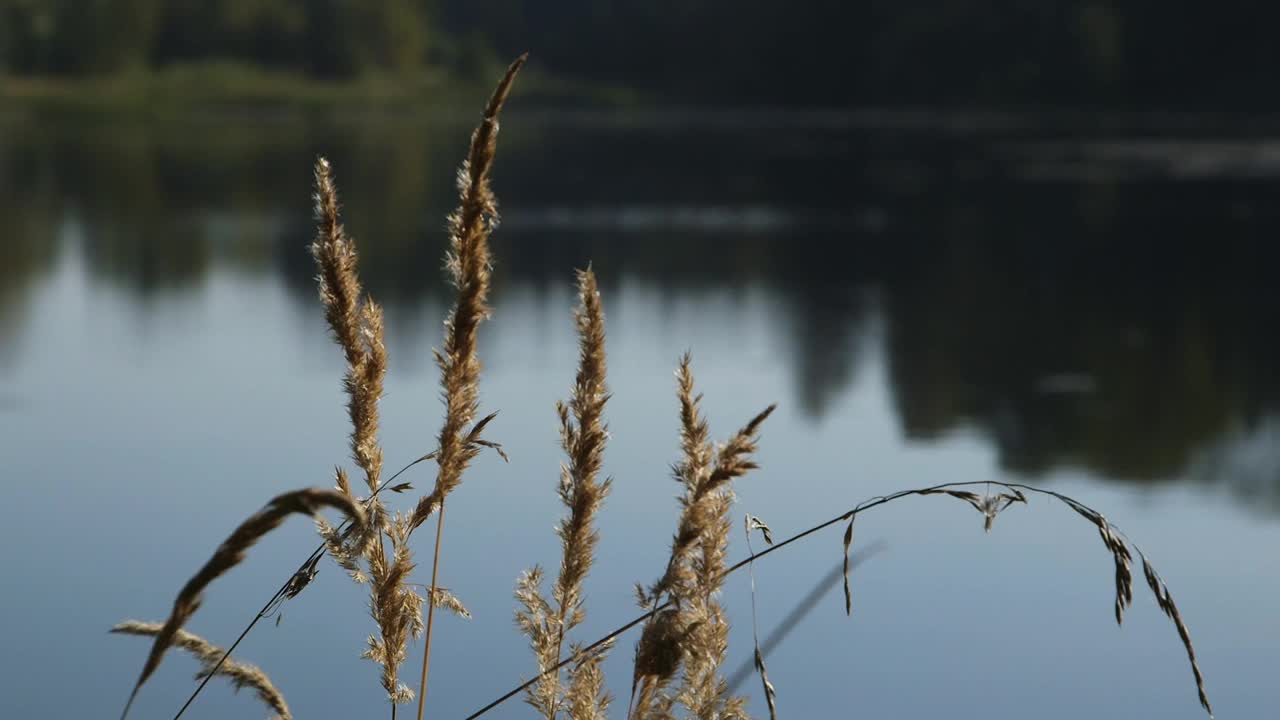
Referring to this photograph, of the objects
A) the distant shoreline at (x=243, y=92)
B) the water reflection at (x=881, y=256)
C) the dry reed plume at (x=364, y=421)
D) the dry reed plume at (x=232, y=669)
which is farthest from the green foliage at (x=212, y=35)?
the dry reed plume at (x=232, y=669)

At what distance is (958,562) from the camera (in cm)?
419

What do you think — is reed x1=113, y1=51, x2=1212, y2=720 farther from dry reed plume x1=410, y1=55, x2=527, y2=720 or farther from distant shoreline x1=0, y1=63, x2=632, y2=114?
distant shoreline x1=0, y1=63, x2=632, y2=114

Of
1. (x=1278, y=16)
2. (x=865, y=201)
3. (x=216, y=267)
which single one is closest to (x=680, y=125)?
(x=1278, y=16)

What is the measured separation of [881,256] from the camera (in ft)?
37.9

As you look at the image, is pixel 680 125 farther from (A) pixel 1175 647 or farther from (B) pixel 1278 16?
(A) pixel 1175 647

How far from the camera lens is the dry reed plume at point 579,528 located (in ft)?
3.81

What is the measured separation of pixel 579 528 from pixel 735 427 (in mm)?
4538

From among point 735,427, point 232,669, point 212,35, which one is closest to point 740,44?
point 212,35

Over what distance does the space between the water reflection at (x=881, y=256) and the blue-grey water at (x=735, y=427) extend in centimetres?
5

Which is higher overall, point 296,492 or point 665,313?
point 296,492

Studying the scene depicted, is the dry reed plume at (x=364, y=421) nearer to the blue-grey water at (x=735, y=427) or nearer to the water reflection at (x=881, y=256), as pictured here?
the blue-grey water at (x=735, y=427)

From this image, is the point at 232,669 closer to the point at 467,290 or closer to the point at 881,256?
the point at 467,290

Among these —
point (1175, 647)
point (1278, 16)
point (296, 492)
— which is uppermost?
point (1278, 16)

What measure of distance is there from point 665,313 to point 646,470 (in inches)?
151
